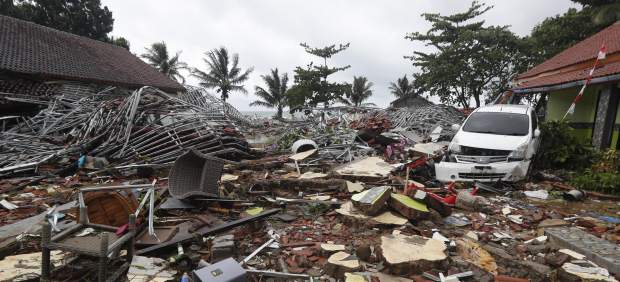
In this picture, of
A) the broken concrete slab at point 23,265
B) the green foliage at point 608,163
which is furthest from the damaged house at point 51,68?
the green foliage at point 608,163

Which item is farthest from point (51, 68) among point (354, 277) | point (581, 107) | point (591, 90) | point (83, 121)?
point (581, 107)

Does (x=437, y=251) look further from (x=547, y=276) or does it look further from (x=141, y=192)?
(x=141, y=192)

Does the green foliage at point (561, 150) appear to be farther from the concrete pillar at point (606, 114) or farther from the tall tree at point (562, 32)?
the tall tree at point (562, 32)

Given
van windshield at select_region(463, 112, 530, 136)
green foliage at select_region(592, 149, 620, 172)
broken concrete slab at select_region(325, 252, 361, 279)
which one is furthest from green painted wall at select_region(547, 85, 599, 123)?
broken concrete slab at select_region(325, 252, 361, 279)

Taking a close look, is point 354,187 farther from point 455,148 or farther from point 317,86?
point 317,86

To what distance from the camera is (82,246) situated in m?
2.98

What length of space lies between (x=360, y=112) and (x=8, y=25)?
20442mm

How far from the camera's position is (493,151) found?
274 inches

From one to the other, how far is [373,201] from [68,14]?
38335 millimetres

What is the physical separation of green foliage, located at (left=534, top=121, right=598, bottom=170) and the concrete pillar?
1614 millimetres

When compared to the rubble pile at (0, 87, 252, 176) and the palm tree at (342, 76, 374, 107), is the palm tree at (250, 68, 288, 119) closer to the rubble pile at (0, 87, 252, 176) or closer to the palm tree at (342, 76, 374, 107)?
the palm tree at (342, 76, 374, 107)

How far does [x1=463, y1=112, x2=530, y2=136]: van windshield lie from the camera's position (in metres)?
7.63

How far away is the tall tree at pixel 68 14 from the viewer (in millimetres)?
27409

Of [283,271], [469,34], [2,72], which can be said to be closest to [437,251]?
[283,271]
